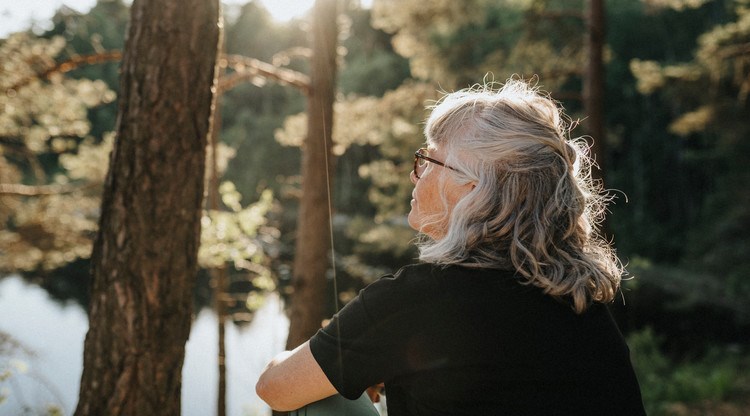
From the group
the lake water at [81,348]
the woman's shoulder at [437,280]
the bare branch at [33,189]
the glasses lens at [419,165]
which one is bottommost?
the lake water at [81,348]

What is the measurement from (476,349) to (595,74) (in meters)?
5.96

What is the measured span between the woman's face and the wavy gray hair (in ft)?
0.19

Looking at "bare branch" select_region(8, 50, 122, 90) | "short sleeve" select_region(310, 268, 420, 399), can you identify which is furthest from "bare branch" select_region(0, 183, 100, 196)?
"short sleeve" select_region(310, 268, 420, 399)

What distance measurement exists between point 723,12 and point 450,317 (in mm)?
25850

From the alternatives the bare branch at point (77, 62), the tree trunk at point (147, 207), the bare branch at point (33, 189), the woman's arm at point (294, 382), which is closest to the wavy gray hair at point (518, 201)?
the woman's arm at point (294, 382)

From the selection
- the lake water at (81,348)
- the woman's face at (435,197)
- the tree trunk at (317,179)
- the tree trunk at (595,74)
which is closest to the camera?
the woman's face at (435,197)

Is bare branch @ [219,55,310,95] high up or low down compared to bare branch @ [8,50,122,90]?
up

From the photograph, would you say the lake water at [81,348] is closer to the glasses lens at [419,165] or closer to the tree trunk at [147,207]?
the tree trunk at [147,207]

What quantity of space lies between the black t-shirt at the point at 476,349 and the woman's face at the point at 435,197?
0.27 metres

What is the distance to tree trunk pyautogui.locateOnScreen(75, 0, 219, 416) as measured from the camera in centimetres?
214

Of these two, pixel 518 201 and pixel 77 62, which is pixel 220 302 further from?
pixel 518 201

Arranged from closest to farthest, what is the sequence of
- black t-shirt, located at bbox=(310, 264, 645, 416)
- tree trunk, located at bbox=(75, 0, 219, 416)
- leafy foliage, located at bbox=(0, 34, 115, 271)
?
black t-shirt, located at bbox=(310, 264, 645, 416), tree trunk, located at bbox=(75, 0, 219, 416), leafy foliage, located at bbox=(0, 34, 115, 271)

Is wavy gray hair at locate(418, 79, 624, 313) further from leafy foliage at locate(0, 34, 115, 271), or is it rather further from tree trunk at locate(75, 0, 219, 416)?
leafy foliage at locate(0, 34, 115, 271)

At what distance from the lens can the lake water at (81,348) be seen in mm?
10089
